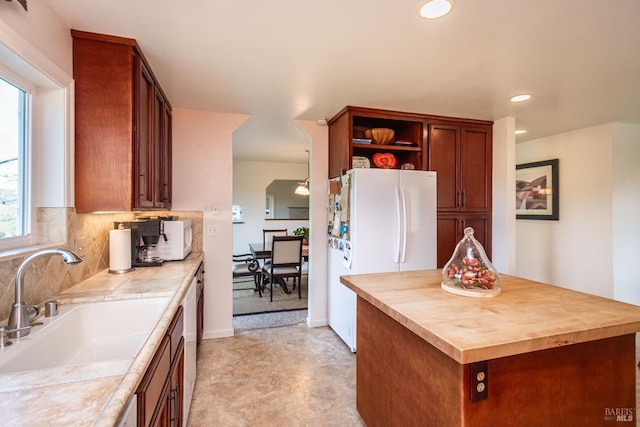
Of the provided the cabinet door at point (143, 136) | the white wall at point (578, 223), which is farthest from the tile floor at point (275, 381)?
the white wall at point (578, 223)

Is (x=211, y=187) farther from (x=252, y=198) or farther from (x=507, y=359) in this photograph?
(x=252, y=198)

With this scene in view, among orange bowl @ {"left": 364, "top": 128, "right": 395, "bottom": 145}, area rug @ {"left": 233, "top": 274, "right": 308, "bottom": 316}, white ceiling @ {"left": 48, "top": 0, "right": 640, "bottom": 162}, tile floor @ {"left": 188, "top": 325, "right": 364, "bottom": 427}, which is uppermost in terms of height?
white ceiling @ {"left": 48, "top": 0, "right": 640, "bottom": 162}

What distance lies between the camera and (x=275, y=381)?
88.6 inches

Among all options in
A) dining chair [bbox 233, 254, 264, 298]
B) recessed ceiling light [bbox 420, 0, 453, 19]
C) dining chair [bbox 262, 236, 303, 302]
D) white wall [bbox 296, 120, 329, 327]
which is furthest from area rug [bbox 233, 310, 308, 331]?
recessed ceiling light [bbox 420, 0, 453, 19]

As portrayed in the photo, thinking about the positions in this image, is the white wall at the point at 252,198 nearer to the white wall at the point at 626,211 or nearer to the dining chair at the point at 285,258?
the dining chair at the point at 285,258

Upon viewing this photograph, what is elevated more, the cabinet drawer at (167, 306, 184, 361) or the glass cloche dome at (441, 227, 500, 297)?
the glass cloche dome at (441, 227, 500, 297)

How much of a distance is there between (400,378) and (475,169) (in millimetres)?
2622

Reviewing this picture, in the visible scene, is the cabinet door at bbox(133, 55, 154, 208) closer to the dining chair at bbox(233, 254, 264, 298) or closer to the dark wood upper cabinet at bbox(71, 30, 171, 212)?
the dark wood upper cabinet at bbox(71, 30, 171, 212)

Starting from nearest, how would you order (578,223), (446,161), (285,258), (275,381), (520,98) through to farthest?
(275,381)
(520,98)
(446,161)
(578,223)
(285,258)

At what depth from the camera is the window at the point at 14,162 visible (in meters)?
1.32

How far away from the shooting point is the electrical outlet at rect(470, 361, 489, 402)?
3.36ft

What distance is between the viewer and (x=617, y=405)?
127cm

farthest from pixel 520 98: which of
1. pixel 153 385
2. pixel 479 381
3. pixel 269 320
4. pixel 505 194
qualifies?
pixel 269 320

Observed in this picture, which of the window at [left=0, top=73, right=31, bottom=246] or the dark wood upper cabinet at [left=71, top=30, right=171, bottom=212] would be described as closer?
the window at [left=0, top=73, right=31, bottom=246]
